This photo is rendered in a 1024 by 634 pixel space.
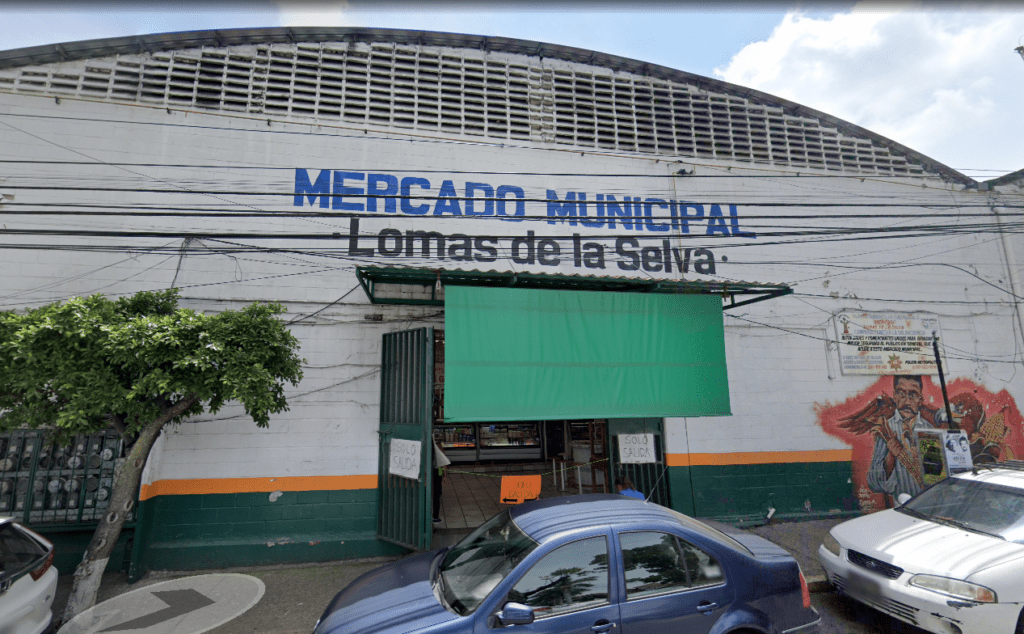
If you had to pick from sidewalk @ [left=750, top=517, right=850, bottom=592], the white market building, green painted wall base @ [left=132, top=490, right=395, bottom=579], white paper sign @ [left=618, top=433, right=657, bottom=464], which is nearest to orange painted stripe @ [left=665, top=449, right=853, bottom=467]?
the white market building

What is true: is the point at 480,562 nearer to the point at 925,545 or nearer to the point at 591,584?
the point at 591,584

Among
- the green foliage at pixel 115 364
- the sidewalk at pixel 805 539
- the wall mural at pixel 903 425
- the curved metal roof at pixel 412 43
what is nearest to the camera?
the green foliage at pixel 115 364

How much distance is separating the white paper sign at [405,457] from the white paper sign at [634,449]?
3.54 m

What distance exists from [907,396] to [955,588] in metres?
7.06

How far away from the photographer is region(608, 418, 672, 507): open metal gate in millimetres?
8141

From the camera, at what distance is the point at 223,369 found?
16.7ft

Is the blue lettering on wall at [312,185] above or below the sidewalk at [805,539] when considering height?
above

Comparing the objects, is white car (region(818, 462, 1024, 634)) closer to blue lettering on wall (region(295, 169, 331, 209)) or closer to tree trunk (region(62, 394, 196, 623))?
tree trunk (region(62, 394, 196, 623))

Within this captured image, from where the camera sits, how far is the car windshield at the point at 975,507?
4.80m

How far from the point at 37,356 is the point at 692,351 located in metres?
8.18

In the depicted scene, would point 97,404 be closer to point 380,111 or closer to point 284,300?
point 284,300

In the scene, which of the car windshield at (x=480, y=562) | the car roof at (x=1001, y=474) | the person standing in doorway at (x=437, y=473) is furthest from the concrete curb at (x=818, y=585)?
the person standing in doorway at (x=437, y=473)

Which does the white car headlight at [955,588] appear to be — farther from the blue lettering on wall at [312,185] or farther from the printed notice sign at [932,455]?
the blue lettering on wall at [312,185]

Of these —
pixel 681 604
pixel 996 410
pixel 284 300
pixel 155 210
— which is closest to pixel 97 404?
pixel 284 300
